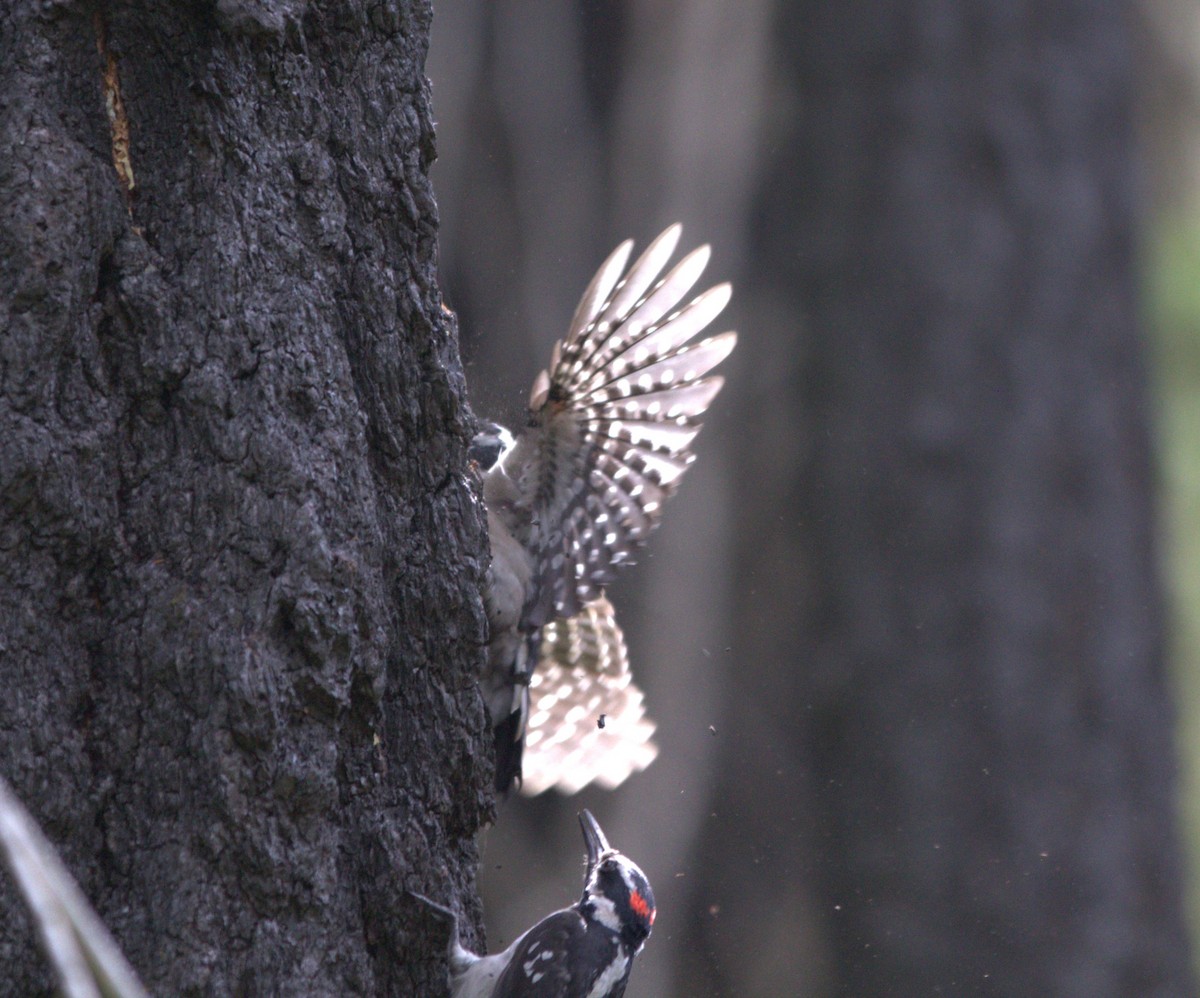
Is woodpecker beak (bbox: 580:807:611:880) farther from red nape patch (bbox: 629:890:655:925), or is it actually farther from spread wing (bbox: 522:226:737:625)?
spread wing (bbox: 522:226:737:625)

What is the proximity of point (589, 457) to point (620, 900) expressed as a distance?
1284 mm

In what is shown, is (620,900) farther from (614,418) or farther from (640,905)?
(614,418)

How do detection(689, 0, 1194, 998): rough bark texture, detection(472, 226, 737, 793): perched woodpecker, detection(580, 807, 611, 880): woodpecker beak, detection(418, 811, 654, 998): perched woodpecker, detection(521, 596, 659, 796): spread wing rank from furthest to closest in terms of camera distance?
detection(689, 0, 1194, 998): rough bark texture < detection(521, 596, 659, 796): spread wing < detection(472, 226, 737, 793): perched woodpecker < detection(580, 807, 611, 880): woodpecker beak < detection(418, 811, 654, 998): perched woodpecker

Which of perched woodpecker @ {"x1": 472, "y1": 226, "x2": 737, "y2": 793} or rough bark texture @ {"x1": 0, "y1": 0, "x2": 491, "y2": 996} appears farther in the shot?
perched woodpecker @ {"x1": 472, "y1": 226, "x2": 737, "y2": 793}

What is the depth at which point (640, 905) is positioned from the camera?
3471mm

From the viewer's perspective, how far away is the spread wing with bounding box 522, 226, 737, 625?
3955mm

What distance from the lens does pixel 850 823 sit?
17.5 feet

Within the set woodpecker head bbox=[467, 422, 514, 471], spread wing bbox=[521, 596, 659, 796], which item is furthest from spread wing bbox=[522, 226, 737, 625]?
spread wing bbox=[521, 596, 659, 796]

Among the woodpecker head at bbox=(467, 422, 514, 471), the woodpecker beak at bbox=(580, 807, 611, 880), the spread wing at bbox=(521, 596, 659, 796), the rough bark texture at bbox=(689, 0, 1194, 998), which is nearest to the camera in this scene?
the woodpecker beak at bbox=(580, 807, 611, 880)

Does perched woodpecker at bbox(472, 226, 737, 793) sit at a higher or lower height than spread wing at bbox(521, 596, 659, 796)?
higher

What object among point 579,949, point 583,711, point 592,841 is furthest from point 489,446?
point 579,949

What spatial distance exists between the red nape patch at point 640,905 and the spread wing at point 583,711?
948 mm

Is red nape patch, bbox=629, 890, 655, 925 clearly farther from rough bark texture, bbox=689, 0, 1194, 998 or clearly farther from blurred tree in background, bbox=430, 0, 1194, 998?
rough bark texture, bbox=689, 0, 1194, 998

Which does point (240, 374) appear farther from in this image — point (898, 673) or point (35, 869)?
point (898, 673)
